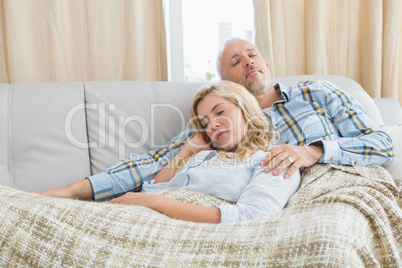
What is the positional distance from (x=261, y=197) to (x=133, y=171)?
0.55m

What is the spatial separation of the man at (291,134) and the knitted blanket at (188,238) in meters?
0.31

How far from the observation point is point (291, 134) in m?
1.46

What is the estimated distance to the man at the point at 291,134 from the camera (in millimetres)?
1275

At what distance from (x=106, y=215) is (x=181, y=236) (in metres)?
0.16

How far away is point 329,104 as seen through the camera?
4.92 feet

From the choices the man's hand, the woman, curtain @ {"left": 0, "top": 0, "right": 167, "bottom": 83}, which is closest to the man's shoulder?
the woman

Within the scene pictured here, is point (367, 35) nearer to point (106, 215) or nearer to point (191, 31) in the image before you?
point (191, 31)

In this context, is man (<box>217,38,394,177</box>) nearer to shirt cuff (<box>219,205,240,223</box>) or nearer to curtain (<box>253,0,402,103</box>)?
shirt cuff (<box>219,205,240,223</box>)

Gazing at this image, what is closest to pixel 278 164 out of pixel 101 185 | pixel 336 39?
pixel 101 185

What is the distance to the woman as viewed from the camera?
100 cm

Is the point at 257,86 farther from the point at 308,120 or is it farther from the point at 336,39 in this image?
the point at 336,39

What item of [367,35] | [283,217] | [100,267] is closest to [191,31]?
[367,35]

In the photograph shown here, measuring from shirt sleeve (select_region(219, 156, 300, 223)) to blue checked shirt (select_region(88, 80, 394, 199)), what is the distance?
24 centimetres

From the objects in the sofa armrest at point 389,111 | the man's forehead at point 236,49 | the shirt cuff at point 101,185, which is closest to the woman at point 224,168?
the shirt cuff at point 101,185
